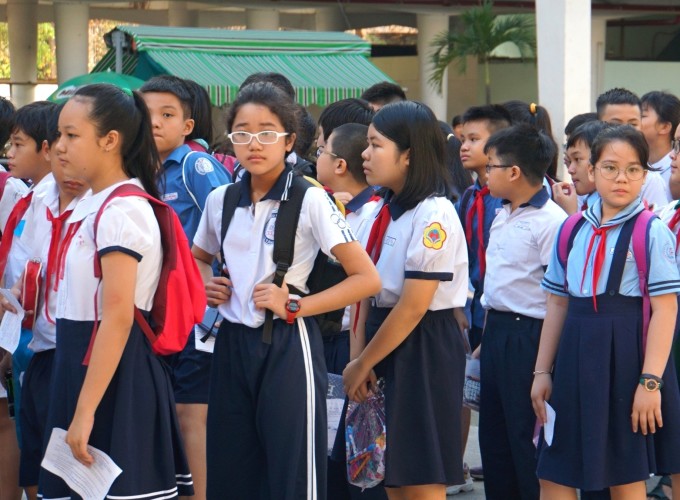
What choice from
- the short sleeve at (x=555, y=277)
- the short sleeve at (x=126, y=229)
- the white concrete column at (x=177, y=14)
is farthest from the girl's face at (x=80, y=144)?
the white concrete column at (x=177, y=14)

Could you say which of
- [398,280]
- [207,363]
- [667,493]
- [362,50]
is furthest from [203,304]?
[362,50]

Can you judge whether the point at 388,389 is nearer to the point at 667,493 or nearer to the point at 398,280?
the point at 398,280

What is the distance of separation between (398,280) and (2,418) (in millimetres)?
1789

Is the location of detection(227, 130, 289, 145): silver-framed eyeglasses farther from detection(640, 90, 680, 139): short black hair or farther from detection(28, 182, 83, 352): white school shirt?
detection(640, 90, 680, 139): short black hair

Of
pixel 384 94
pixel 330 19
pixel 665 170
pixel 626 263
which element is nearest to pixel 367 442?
pixel 626 263

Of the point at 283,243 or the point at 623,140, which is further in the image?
the point at 623,140

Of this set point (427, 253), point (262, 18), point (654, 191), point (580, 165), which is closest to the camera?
point (427, 253)

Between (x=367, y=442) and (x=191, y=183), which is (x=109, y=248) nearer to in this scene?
(x=367, y=442)

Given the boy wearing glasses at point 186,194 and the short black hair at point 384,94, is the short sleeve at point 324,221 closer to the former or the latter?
the boy wearing glasses at point 186,194

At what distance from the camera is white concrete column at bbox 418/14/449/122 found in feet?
63.0

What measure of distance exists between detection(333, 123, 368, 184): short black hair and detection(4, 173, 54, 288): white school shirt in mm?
1142

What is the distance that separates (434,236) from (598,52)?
17.8 metres

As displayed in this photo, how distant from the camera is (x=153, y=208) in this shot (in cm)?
322

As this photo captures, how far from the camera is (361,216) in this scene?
444 centimetres
